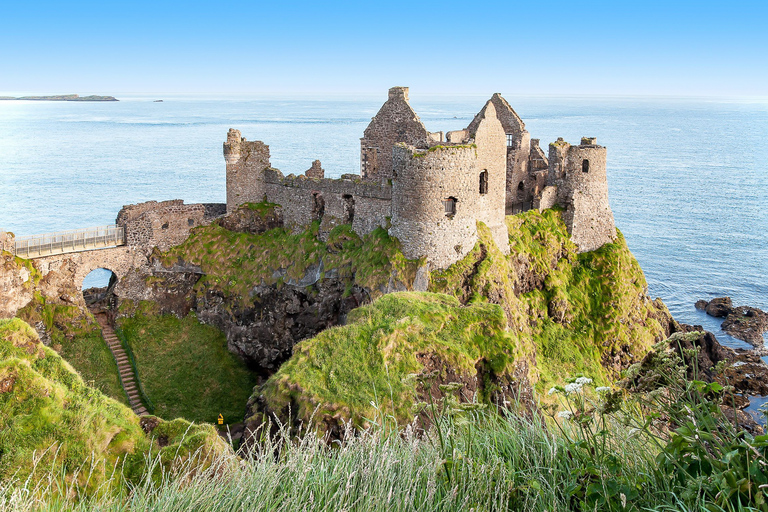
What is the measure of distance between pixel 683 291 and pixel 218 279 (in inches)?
1795

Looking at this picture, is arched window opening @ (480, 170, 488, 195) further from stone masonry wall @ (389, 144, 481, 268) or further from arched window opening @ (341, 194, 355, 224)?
arched window opening @ (341, 194, 355, 224)

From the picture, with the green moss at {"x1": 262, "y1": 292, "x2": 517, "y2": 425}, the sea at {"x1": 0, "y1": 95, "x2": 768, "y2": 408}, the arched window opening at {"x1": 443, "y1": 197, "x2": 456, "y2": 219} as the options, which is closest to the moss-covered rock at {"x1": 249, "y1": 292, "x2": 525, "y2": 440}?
the green moss at {"x1": 262, "y1": 292, "x2": 517, "y2": 425}

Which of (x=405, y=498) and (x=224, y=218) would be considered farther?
(x=224, y=218)

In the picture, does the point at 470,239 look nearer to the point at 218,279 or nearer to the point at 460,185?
the point at 460,185

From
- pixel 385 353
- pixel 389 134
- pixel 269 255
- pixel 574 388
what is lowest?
pixel 385 353

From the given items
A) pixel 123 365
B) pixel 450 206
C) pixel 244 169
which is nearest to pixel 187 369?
pixel 123 365

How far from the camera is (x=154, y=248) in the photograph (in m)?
42.7

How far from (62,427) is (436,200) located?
20.7 metres

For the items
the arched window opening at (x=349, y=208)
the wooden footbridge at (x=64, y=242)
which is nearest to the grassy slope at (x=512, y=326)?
the arched window opening at (x=349, y=208)

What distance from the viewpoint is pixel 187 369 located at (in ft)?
129

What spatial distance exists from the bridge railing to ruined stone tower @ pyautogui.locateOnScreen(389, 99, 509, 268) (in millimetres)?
17596

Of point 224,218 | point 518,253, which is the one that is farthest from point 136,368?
point 518,253

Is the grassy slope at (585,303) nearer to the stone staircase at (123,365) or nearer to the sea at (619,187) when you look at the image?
the sea at (619,187)

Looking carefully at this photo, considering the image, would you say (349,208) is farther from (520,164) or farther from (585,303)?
(585,303)
